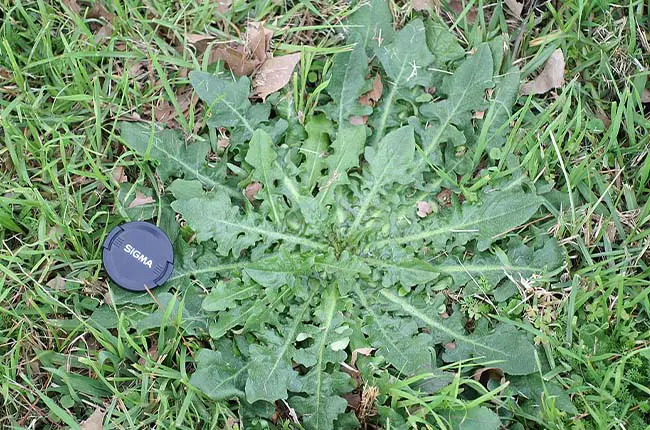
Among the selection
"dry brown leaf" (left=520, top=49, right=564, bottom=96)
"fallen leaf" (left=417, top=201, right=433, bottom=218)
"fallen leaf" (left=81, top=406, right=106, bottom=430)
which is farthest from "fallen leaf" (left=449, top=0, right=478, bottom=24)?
"fallen leaf" (left=81, top=406, right=106, bottom=430)

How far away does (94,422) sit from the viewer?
10.9ft

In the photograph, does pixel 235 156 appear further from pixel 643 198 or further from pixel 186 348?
pixel 643 198

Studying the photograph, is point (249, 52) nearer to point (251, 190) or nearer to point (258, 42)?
point (258, 42)

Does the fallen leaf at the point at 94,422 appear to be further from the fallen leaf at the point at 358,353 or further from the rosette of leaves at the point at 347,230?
the fallen leaf at the point at 358,353

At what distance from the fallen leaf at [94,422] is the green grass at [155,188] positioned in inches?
2.5

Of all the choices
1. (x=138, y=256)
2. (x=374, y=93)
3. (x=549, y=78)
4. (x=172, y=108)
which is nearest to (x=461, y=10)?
(x=549, y=78)

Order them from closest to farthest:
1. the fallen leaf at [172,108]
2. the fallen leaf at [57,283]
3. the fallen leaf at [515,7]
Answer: the fallen leaf at [57,283], the fallen leaf at [172,108], the fallen leaf at [515,7]

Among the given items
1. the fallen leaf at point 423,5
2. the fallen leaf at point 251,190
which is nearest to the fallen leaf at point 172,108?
the fallen leaf at point 251,190

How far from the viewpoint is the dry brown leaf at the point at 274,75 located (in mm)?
3773

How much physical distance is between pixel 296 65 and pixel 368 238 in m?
1.03

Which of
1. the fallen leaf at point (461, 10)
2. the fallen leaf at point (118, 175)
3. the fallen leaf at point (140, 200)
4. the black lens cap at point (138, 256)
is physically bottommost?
the black lens cap at point (138, 256)

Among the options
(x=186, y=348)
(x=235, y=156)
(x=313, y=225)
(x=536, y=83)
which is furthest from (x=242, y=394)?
(x=536, y=83)

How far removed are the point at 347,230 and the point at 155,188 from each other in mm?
1002

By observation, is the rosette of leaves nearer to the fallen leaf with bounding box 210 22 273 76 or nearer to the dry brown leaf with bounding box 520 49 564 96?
the fallen leaf with bounding box 210 22 273 76
